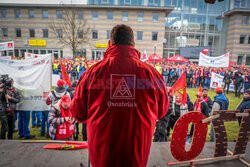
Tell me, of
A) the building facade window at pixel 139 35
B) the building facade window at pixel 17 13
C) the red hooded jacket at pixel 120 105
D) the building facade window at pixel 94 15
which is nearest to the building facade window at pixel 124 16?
the building facade window at pixel 139 35

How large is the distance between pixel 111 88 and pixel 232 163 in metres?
3.14

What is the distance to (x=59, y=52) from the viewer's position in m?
27.8

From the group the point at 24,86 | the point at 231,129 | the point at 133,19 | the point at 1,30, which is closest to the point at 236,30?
the point at 133,19

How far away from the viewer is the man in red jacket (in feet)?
4.33

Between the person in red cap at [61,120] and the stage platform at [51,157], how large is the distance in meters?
0.36

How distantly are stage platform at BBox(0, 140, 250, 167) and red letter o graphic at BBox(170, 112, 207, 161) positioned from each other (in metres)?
0.34

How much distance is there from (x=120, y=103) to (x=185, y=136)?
6.29 feet

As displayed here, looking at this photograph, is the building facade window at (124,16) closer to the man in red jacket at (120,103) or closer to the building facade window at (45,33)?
the building facade window at (45,33)

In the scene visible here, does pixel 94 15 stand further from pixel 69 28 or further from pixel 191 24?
pixel 191 24

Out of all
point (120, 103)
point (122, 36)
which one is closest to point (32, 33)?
point (122, 36)

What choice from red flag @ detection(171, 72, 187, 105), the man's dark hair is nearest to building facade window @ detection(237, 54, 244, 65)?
red flag @ detection(171, 72, 187, 105)

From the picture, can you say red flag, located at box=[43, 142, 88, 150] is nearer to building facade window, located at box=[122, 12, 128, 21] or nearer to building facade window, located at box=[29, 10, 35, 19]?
building facade window, located at box=[122, 12, 128, 21]

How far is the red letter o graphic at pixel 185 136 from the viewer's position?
2.59m

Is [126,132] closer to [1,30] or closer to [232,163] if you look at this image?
[232,163]
